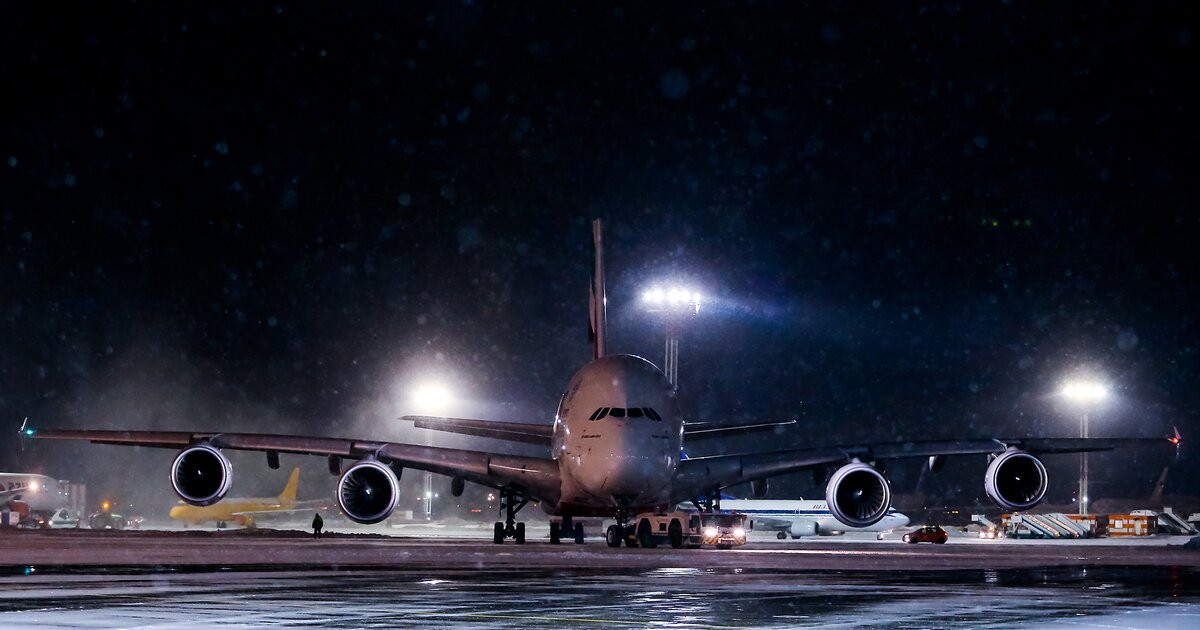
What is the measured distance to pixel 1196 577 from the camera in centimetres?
2041

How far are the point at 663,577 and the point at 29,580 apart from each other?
9323 mm

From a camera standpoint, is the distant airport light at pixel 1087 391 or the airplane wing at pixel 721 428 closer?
the airplane wing at pixel 721 428

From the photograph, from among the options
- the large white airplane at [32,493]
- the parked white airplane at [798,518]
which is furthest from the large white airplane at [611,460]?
the large white airplane at [32,493]

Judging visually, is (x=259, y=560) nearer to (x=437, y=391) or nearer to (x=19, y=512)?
(x=437, y=391)

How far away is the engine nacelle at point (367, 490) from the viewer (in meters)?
34.5

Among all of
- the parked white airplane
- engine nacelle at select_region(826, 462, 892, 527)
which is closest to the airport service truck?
engine nacelle at select_region(826, 462, 892, 527)

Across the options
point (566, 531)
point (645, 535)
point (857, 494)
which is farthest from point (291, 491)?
point (857, 494)

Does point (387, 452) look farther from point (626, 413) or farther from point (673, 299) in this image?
point (673, 299)

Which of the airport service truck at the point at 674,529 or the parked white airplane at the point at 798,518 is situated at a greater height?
the airport service truck at the point at 674,529

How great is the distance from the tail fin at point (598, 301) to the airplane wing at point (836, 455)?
24.8ft

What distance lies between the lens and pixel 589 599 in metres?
14.3

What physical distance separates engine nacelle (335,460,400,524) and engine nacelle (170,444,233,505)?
3.21m

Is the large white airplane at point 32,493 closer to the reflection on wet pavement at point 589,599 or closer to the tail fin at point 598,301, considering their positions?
→ the tail fin at point 598,301

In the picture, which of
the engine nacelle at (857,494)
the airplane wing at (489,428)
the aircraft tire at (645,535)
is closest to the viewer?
the engine nacelle at (857,494)
